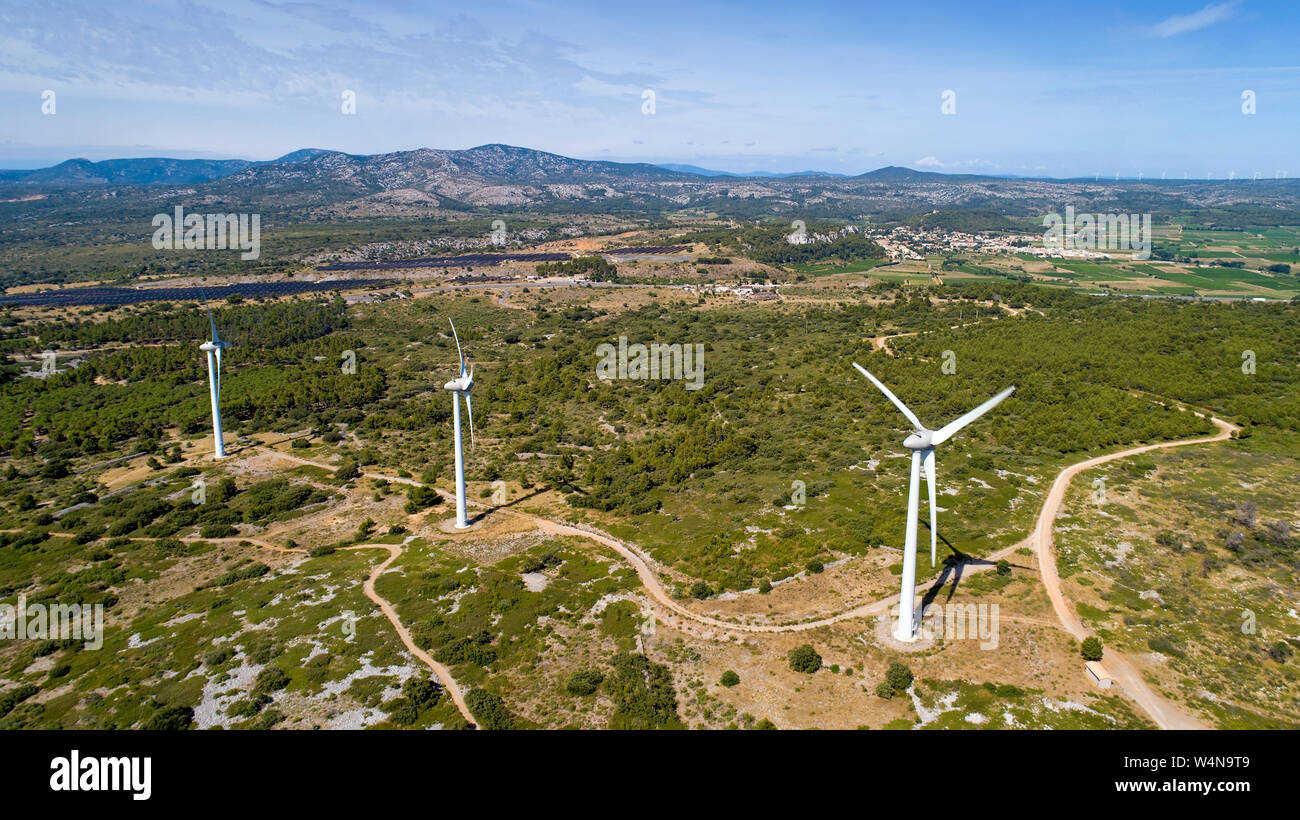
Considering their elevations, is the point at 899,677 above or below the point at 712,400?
below

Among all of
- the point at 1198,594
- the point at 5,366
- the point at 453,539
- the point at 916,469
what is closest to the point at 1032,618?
the point at 1198,594

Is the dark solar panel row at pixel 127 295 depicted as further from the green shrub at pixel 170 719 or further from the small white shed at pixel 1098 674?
the small white shed at pixel 1098 674

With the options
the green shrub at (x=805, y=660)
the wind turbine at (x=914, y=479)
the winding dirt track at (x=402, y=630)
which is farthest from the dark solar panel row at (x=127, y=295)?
the wind turbine at (x=914, y=479)

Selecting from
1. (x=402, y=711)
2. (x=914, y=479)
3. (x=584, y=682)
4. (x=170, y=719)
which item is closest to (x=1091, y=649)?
(x=914, y=479)

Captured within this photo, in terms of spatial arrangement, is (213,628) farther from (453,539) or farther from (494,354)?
(494,354)

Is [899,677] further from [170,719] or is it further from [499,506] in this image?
[499,506]

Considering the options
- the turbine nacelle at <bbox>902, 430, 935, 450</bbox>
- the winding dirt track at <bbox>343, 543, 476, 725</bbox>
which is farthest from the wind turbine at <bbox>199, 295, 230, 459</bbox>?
the turbine nacelle at <bbox>902, 430, 935, 450</bbox>
